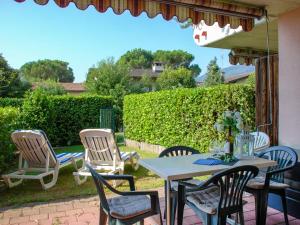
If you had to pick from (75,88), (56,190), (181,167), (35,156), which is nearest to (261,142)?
(181,167)

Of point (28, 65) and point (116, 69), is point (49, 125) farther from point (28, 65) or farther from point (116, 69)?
point (28, 65)

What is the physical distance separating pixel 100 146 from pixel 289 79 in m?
3.98

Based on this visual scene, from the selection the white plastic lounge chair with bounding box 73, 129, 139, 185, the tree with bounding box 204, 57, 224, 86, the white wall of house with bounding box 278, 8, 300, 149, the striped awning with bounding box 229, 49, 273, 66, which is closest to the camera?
the white wall of house with bounding box 278, 8, 300, 149

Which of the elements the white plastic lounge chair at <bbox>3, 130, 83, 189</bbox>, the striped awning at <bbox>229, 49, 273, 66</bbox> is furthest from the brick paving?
the striped awning at <bbox>229, 49, 273, 66</bbox>

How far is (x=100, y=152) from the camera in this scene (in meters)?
6.26

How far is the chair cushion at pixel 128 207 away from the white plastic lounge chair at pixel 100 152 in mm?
2881

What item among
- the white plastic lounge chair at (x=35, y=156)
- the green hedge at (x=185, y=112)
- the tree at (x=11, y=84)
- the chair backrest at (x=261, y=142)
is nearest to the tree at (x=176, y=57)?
the tree at (x=11, y=84)

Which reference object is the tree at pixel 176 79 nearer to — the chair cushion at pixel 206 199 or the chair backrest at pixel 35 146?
the chair backrest at pixel 35 146

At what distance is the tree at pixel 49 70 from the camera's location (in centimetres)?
4884

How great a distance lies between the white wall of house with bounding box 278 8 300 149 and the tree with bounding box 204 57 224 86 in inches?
794

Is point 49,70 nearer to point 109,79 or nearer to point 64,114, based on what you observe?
point 109,79

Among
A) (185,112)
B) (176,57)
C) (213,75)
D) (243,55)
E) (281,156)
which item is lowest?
(281,156)

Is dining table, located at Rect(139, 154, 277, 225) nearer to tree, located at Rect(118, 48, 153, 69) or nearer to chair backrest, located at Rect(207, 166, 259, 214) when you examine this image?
chair backrest, located at Rect(207, 166, 259, 214)

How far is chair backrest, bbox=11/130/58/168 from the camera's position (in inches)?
227
